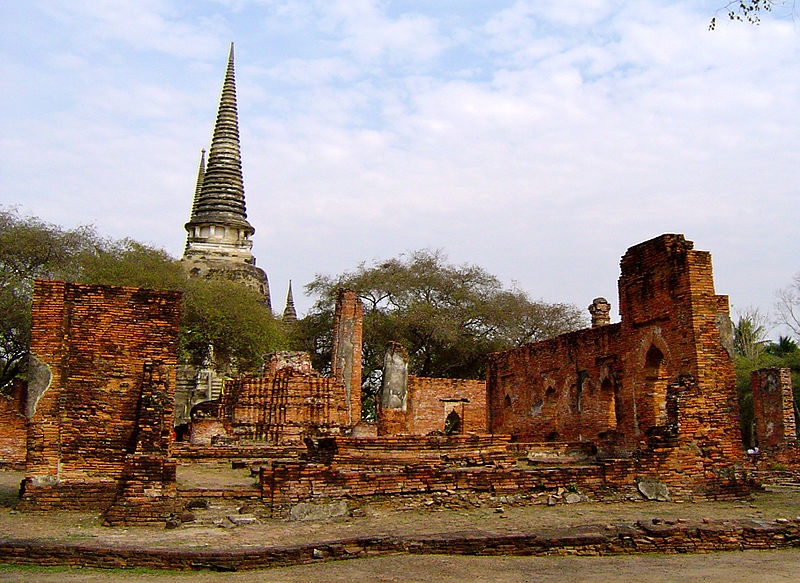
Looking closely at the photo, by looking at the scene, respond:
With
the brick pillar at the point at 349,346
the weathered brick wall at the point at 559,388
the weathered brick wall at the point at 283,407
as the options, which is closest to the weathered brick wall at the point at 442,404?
the brick pillar at the point at 349,346

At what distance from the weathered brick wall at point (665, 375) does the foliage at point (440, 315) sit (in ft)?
50.6

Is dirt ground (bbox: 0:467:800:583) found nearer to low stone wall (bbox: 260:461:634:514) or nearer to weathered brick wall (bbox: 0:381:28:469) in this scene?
low stone wall (bbox: 260:461:634:514)

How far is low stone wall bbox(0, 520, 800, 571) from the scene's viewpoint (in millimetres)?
7867

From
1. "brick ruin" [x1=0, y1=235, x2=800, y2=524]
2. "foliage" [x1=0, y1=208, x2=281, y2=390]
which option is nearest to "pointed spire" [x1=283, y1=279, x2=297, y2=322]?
"foliage" [x1=0, y1=208, x2=281, y2=390]

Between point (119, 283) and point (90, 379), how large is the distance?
55.8 ft

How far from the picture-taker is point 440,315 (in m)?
34.9

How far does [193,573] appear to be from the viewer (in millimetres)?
7641

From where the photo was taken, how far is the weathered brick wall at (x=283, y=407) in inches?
788

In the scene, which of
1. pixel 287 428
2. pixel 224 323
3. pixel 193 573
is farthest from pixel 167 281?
pixel 193 573

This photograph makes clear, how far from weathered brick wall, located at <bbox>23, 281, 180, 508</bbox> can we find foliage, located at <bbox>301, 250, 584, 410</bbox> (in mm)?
23163

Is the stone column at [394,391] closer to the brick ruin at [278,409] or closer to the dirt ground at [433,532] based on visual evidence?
the brick ruin at [278,409]

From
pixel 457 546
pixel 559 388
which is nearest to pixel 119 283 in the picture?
pixel 559 388

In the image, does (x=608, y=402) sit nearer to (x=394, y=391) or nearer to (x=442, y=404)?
(x=394, y=391)

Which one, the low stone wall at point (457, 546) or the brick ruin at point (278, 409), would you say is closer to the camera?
the low stone wall at point (457, 546)
